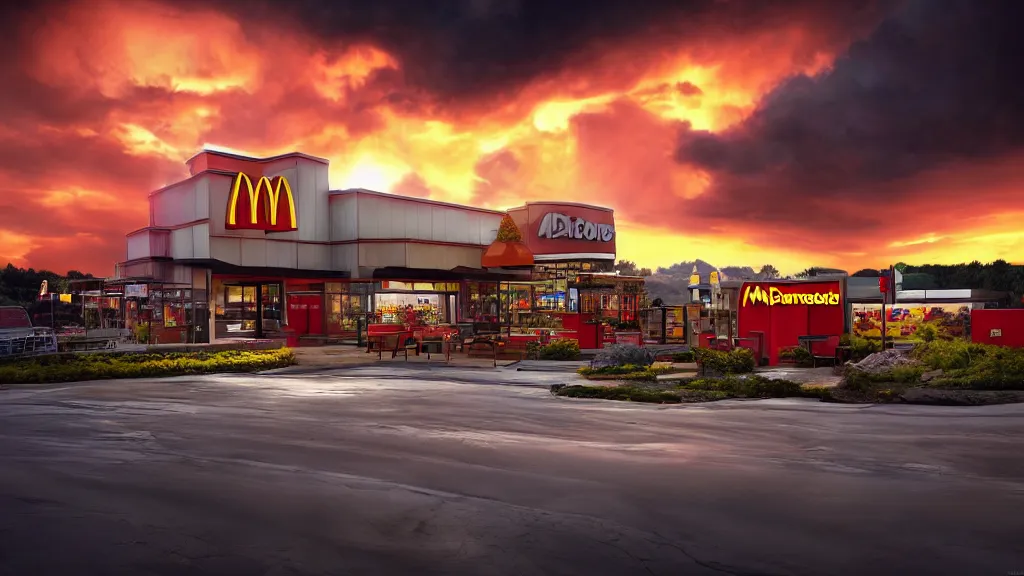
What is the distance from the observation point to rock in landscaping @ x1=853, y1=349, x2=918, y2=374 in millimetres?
16438

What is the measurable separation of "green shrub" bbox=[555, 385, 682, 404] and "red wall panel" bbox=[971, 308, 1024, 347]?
1034 centimetres

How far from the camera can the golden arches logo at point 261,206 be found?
3100cm

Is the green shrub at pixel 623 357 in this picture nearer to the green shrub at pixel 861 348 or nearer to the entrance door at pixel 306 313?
the green shrub at pixel 861 348

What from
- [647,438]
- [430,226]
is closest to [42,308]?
[430,226]

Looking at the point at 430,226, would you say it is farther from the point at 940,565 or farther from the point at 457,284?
the point at 940,565

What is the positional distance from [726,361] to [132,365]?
1663 centimetres

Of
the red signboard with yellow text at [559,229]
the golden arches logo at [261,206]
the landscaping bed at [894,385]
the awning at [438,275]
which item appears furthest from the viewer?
the red signboard with yellow text at [559,229]

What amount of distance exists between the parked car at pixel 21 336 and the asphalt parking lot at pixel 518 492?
10989 millimetres

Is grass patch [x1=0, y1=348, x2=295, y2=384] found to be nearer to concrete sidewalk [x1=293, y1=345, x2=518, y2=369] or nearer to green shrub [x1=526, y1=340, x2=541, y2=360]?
concrete sidewalk [x1=293, y1=345, x2=518, y2=369]

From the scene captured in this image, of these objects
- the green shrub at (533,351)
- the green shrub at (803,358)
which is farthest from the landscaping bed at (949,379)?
the green shrub at (533,351)

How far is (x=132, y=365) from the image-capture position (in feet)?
63.5

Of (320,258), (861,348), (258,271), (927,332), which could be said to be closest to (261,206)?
(258,271)

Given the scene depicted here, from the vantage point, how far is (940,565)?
4996 mm

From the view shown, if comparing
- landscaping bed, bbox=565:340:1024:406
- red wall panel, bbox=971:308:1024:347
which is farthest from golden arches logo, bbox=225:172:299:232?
red wall panel, bbox=971:308:1024:347
